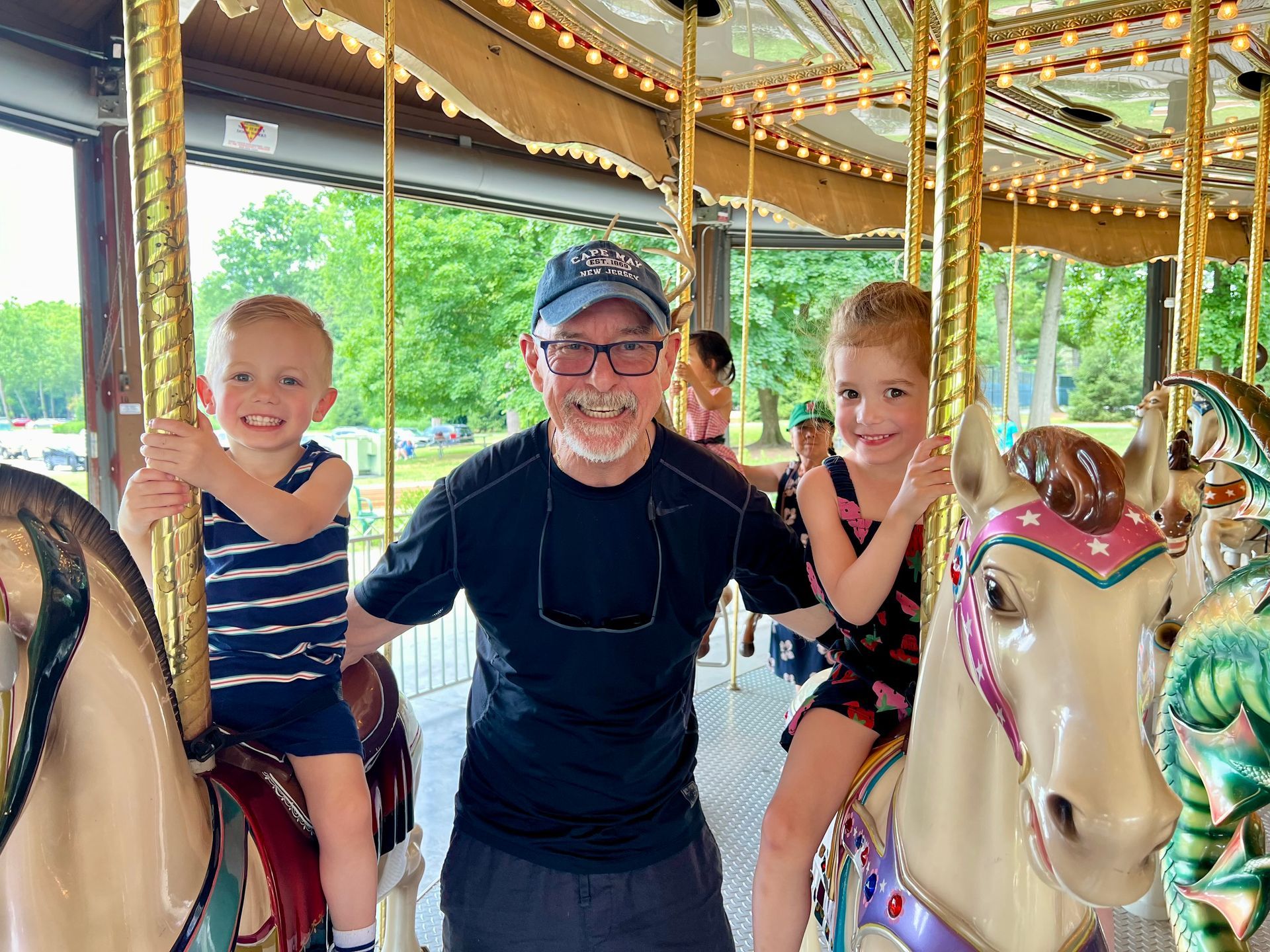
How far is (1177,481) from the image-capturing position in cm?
236

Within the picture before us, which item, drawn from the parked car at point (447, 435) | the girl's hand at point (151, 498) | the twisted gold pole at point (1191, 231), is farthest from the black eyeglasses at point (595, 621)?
the parked car at point (447, 435)

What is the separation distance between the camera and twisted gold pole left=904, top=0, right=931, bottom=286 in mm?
1892

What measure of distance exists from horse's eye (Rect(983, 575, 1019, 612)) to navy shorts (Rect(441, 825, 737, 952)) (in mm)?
823

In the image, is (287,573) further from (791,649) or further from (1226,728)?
(791,649)

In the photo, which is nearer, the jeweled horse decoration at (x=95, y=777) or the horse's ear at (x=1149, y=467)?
the jeweled horse decoration at (x=95, y=777)

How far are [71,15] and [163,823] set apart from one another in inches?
136

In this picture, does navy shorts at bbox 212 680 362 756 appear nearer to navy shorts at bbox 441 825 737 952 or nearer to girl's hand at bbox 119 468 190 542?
navy shorts at bbox 441 825 737 952

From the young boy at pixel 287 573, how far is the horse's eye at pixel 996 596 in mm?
1015

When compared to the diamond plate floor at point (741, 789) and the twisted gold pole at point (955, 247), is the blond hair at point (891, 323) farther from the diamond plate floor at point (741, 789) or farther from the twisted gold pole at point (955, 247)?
the diamond plate floor at point (741, 789)

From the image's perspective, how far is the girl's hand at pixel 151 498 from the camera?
109 centimetres

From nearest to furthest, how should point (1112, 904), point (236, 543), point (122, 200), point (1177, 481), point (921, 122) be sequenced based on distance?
point (1112, 904)
point (236, 543)
point (921, 122)
point (1177, 481)
point (122, 200)

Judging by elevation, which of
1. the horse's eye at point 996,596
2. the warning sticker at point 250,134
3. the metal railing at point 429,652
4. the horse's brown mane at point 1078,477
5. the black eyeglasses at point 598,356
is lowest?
the metal railing at point 429,652

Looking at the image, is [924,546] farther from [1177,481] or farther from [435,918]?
[435,918]

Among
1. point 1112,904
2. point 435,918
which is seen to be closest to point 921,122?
point 1112,904
